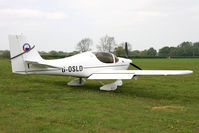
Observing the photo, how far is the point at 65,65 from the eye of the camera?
10.5 m

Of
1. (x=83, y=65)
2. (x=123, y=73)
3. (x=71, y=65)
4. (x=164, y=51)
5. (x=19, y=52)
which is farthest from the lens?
(x=164, y=51)

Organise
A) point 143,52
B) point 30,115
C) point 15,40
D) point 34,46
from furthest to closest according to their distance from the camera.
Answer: point 143,52 < point 34,46 < point 15,40 < point 30,115

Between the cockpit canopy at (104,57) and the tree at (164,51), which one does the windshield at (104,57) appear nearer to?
the cockpit canopy at (104,57)

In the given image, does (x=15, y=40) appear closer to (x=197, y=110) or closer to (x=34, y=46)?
(x=34, y=46)

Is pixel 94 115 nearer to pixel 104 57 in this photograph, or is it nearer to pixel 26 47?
pixel 26 47

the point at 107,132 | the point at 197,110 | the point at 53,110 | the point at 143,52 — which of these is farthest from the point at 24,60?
the point at 143,52

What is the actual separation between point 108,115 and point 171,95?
15.8 feet

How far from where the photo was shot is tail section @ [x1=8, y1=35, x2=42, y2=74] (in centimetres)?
983

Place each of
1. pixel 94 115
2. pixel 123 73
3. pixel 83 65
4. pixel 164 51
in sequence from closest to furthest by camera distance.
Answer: pixel 94 115, pixel 123 73, pixel 83 65, pixel 164 51

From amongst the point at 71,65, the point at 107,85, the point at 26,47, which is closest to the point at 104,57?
the point at 107,85

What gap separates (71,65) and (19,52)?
7.67 ft

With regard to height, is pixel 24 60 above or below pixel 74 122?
above

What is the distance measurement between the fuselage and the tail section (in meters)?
0.38

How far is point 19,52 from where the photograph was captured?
392 inches
